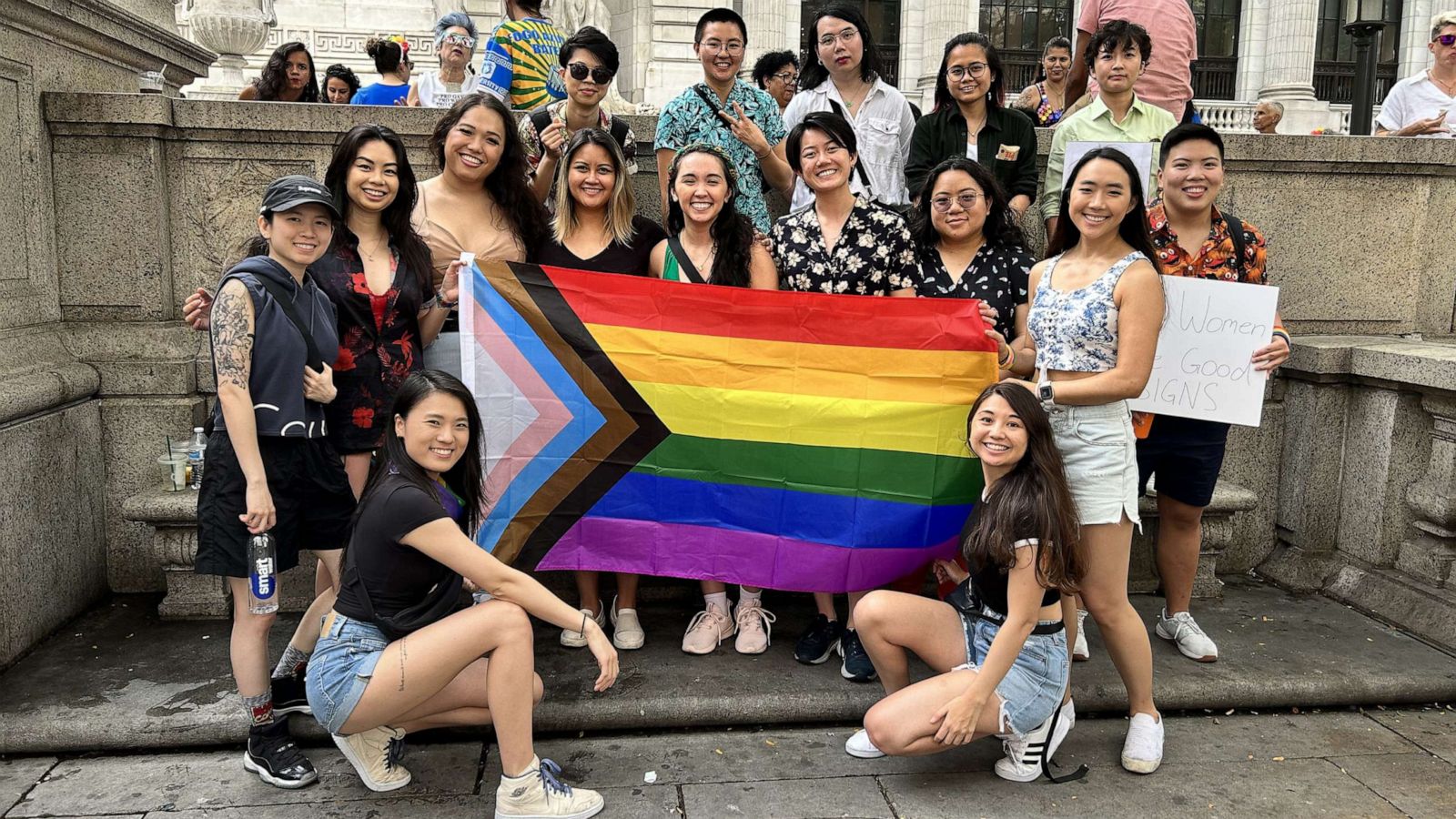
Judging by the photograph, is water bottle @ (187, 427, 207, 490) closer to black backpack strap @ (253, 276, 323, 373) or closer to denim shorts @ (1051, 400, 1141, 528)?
black backpack strap @ (253, 276, 323, 373)

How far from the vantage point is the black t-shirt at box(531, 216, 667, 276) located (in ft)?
14.6

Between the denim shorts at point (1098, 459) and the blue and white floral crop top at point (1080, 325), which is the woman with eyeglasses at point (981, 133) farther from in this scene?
the denim shorts at point (1098, 459)

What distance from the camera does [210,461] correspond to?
3.54m

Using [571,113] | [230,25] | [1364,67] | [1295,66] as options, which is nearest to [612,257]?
[571,113]

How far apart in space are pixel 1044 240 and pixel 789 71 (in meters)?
3.22

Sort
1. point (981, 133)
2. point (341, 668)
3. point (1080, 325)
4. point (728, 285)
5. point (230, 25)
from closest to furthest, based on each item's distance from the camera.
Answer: point (341, 668)
point (1080, 325)
point (728, 285)
point (981, 133)
point (230, 25)

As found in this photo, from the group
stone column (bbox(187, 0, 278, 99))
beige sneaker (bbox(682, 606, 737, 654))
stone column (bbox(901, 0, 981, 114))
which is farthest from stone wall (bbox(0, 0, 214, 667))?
stone column (bbox(901, 0, 981, 114))

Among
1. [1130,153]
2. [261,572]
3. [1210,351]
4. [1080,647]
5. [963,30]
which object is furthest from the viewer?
[963,30]

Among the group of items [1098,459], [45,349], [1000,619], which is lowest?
[1000,619]

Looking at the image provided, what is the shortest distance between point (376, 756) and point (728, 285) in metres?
2.25

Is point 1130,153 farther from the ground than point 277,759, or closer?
farther from the ground

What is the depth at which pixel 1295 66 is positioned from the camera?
98.2ft

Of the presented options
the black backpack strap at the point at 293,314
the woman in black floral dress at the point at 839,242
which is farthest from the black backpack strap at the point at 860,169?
the black backpack strap at the point at 293,314

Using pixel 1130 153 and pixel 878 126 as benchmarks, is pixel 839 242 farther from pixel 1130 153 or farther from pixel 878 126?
pixel 1130 153
